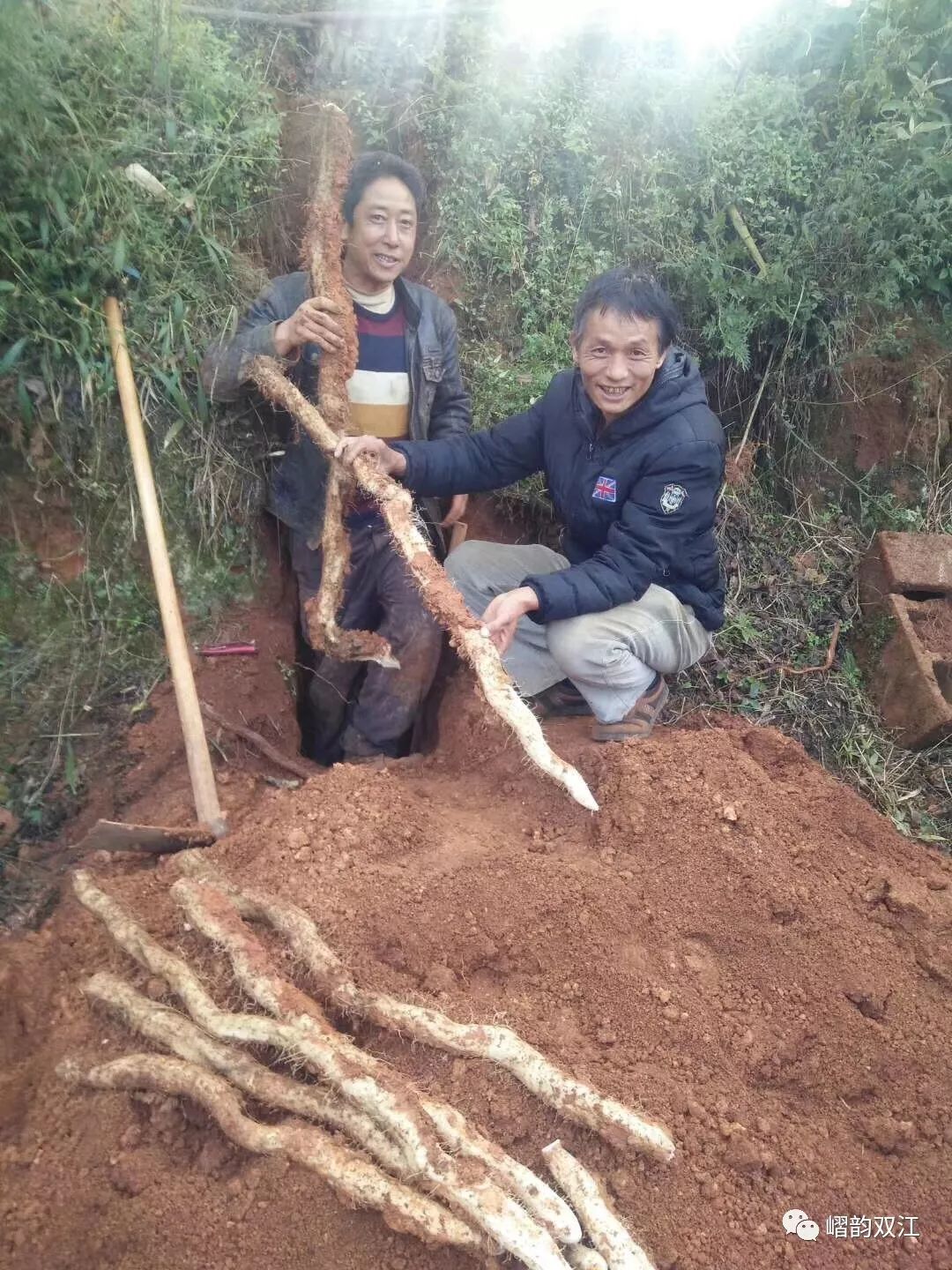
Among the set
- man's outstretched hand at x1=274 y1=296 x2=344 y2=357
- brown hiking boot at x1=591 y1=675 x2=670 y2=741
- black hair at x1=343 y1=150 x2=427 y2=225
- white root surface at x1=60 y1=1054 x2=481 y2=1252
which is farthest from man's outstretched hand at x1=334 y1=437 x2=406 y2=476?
white root surface at x1=60 y1=1054 x2=481 y2=1252

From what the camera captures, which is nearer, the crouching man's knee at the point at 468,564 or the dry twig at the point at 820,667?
the crouching man's knee at the point at 468,564

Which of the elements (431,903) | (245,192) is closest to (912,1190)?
(431,903)

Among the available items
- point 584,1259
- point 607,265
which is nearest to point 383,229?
point 607,265

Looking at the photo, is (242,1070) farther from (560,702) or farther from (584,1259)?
(560,702)

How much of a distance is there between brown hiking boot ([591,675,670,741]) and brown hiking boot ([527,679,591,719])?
10.0 inches

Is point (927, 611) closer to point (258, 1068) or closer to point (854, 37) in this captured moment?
point (854, 37)

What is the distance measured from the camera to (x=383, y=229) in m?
2.83

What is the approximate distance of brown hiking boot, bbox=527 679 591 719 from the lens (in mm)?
3119

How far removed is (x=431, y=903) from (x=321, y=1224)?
657 mm

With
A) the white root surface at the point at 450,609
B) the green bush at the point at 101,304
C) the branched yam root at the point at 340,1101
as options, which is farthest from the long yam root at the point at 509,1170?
the green bush at the point at 101,304

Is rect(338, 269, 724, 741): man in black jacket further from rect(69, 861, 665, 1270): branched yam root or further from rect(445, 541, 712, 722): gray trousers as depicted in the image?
rect(69, 861, 665, 1270): branched yam root

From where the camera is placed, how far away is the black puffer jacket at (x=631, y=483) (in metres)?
2.55

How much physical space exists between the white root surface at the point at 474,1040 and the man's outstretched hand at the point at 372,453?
4.77ft

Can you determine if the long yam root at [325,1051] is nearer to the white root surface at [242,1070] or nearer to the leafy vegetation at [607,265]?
the white root surface at [242,1070]
